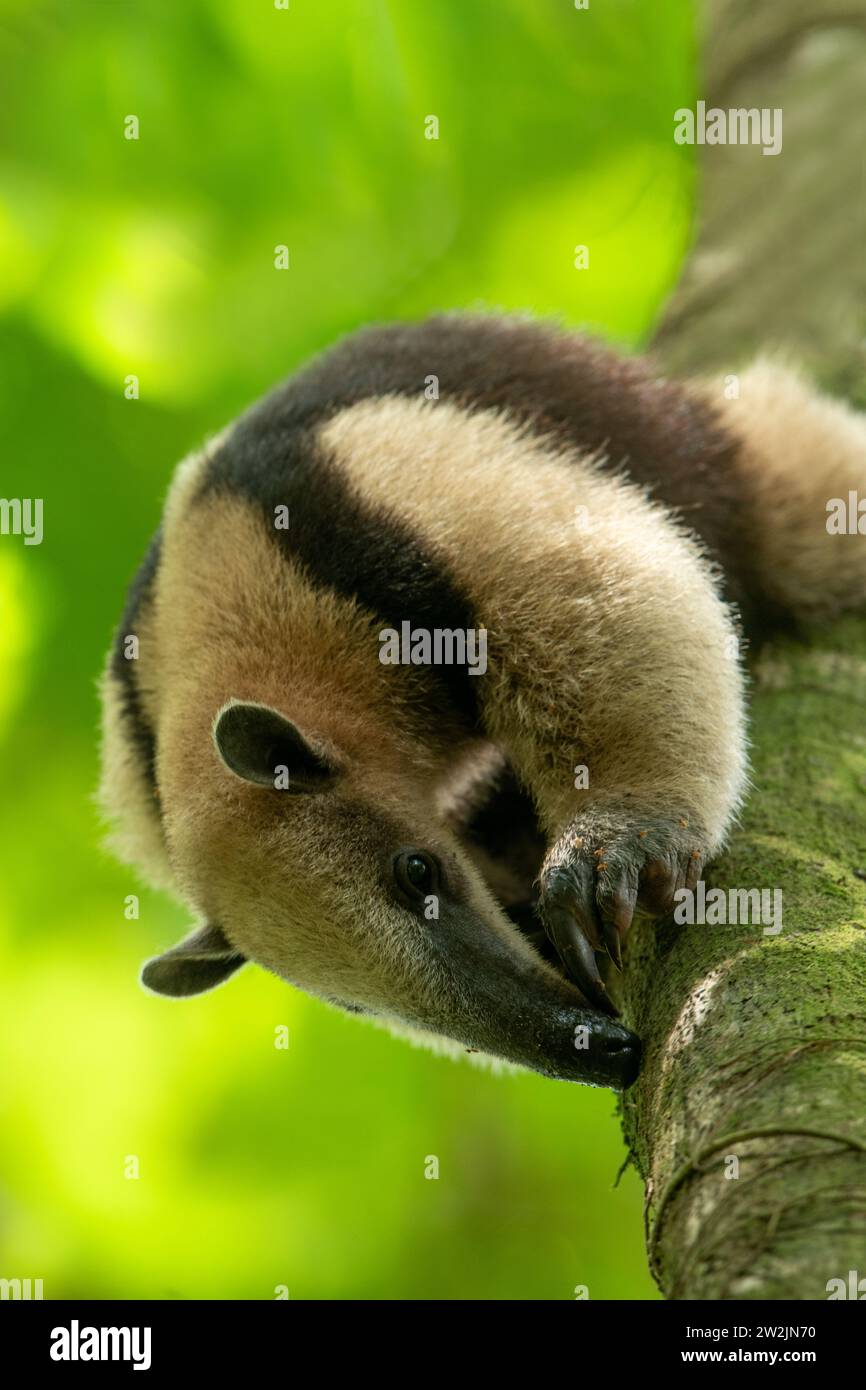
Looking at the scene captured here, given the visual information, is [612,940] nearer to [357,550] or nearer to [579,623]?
[579,623]

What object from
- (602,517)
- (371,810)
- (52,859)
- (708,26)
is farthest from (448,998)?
(708,26)

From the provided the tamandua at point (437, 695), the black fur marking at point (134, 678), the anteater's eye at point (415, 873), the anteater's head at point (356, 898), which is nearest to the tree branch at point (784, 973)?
the tamandua at point (437, 695)

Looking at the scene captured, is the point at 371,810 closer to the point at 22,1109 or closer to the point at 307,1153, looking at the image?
the point at 307,1153

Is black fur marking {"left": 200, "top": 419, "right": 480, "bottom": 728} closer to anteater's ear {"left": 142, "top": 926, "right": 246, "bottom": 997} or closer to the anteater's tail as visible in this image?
anteater's ear {"left": 142, "top": 926, "right": 246, "bottom": 997}

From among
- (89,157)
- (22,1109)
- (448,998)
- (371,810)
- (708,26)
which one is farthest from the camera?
(708,26)

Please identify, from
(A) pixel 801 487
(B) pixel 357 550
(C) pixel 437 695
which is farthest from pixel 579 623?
(A) pixel 801 487

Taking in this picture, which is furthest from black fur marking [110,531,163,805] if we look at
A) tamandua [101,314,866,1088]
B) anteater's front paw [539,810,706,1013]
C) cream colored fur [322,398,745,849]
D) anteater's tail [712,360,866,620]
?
anteater's tail [712,360,866,620]

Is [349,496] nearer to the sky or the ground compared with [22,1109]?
nearer to the sky
